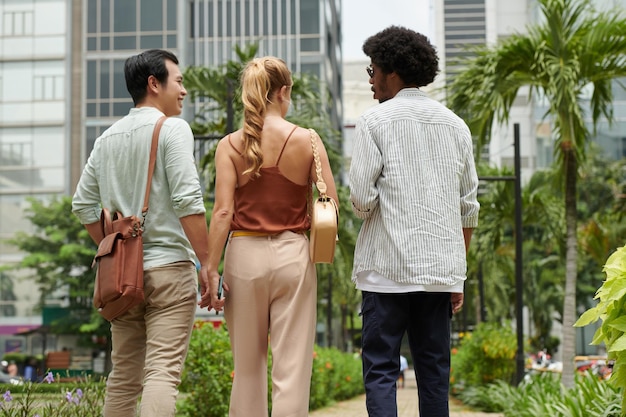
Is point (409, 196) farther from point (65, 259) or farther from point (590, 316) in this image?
point (65, 259)

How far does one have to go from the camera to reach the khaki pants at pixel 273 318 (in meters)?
4.90

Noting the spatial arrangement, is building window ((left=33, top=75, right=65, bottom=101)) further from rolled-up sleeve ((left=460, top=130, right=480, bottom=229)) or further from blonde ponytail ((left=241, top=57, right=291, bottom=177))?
rolled-up sleeve ((left=460, top=130, right=480, bottom=229))

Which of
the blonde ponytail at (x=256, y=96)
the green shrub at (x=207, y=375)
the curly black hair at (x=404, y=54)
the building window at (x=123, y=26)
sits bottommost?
the green shrub at (x=207, y=375)

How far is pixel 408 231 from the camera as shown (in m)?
4.82

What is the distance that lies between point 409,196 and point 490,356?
56.7 ft

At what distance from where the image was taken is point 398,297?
15.8ft

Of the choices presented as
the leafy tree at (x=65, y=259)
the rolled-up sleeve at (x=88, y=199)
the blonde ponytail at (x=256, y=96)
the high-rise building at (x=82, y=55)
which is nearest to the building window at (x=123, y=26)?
the high-rise building at (x=82, y=55)

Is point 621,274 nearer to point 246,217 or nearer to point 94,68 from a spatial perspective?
point 246,217

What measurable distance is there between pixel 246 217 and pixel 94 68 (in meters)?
62.0

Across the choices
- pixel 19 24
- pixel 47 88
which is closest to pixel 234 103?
pixel 47 88

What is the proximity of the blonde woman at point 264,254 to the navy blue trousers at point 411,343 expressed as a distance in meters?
0.31

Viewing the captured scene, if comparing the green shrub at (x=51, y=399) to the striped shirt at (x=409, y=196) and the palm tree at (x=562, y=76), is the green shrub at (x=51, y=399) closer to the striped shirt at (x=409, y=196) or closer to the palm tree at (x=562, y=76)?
the striped shirt at (x=409, y=196)

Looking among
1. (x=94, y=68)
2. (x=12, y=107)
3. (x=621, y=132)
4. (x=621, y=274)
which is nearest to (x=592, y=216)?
(x=621, y=132)

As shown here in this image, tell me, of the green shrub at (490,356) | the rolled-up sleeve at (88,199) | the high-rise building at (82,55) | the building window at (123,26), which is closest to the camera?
the rolled-up sleeve at (88,199)
